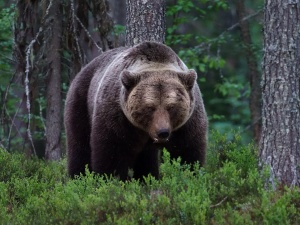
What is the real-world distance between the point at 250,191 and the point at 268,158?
91cm

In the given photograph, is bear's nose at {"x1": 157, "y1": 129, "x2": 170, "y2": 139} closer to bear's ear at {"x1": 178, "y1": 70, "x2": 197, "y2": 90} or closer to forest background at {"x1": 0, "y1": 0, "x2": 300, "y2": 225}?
forest background at {"x1": 0, "y1": 0, "x2": 300, "y2": 225}

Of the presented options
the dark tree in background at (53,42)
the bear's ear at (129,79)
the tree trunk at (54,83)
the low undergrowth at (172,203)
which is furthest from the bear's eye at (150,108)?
the tree trunk at (54,83)

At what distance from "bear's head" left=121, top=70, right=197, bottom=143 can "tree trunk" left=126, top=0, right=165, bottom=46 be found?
6.38ft

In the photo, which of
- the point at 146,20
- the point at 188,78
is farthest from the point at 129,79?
the point at 146,20

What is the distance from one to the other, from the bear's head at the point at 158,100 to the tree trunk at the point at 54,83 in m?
4.38

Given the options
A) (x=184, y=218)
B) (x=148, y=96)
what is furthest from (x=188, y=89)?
(x=184, y=218)

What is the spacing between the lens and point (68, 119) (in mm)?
8094

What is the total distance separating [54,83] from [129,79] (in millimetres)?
4719

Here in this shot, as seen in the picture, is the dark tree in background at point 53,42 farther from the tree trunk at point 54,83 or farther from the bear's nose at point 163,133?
the bear's nose at point 163,133

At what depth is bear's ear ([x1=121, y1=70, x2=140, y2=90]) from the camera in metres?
6.33

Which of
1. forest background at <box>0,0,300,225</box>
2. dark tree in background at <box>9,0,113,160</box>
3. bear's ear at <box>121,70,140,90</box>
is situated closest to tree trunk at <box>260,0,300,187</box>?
forest background at <box>0,0,300,225</box>

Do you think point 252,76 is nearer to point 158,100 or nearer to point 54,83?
point 54,83

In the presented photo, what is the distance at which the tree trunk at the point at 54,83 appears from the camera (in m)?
10.6

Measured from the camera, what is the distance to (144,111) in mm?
6129
